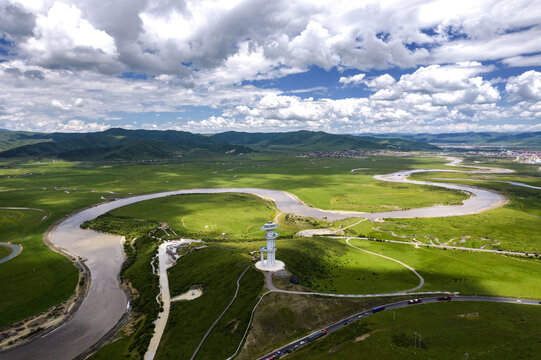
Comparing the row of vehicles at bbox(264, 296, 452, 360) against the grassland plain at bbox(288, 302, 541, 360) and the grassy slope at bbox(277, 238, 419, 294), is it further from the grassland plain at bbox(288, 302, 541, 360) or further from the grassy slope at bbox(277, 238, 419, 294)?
the grassy slope at bbox(277, 238, 419, 294)

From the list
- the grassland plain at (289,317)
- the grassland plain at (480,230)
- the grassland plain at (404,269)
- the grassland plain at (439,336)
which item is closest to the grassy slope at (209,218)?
the grassland plain at (404,269)

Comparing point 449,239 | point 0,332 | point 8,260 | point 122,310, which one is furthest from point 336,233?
point 8,260

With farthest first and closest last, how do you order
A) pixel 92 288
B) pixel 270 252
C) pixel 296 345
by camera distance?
pixel 92 288
pixel 270 252
pixel 296 345

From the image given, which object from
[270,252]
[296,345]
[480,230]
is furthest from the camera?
[480,230]

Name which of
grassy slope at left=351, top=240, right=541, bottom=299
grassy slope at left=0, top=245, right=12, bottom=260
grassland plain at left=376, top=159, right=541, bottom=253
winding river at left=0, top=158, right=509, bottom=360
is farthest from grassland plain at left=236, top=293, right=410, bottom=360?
grassy slope at left=0, top=245, right=12, bottom=260

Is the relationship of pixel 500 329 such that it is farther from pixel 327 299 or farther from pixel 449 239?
pixel 449 239

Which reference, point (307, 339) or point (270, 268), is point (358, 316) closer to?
point (307, 339)

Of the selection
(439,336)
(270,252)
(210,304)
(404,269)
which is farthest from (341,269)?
(210,304)
